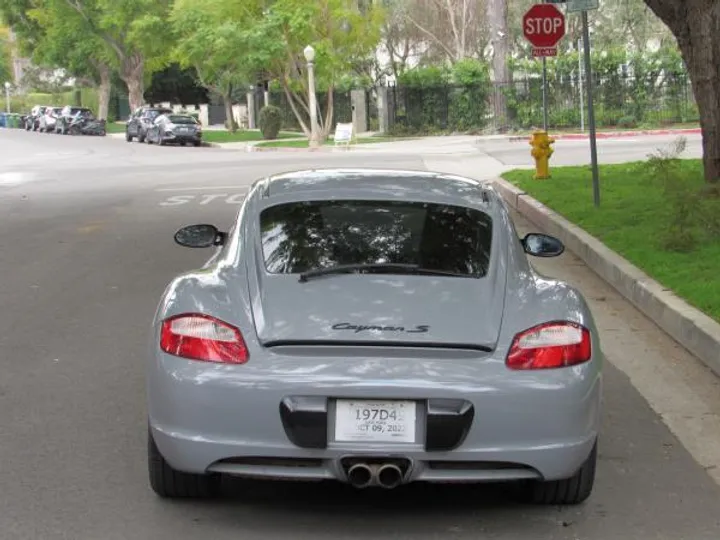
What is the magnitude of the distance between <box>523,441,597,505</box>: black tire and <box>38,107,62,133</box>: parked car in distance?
65.9 m

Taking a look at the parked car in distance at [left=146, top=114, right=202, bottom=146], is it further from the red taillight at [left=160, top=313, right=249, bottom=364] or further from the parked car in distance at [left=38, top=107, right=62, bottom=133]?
the red taillight at [left=160, top=313, right=249, bottom=364]

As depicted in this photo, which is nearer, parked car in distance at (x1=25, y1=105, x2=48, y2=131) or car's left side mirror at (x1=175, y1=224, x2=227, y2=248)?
car's left side mirror at (x1=175, y1=224, x2=227, y2=248)

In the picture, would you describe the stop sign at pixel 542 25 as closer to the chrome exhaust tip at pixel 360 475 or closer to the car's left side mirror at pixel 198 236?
the car's left side mirror at pixel 198 236

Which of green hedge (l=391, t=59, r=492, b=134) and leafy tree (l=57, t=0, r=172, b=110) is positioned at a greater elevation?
leafy tree (l=57, t=0, r=172, b=110)

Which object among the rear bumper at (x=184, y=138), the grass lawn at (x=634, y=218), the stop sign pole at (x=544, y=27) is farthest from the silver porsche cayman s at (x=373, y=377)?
the rear bumper at (x=184, y=138)

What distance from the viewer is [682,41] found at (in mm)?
14633

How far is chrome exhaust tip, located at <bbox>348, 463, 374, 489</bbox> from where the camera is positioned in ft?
14.7

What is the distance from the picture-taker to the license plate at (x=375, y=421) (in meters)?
4.42

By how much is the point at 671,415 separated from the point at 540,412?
233 centimetres

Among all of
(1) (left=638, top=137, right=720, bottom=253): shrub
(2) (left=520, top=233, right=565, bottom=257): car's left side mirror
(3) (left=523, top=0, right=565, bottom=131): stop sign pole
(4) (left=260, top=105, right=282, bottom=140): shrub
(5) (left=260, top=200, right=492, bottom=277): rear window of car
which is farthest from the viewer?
(4) (left=260, top=105, right=282, bottom=140): shrub

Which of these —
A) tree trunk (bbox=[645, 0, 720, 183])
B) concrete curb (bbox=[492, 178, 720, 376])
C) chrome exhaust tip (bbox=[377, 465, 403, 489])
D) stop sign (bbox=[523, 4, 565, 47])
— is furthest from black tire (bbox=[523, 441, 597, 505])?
stop sign (bbox=[523, 4, 565, 47])

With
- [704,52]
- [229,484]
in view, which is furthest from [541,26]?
[229,484]

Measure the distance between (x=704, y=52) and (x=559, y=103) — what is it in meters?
29.2

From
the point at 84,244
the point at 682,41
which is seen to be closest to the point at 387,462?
the point at 84,244
